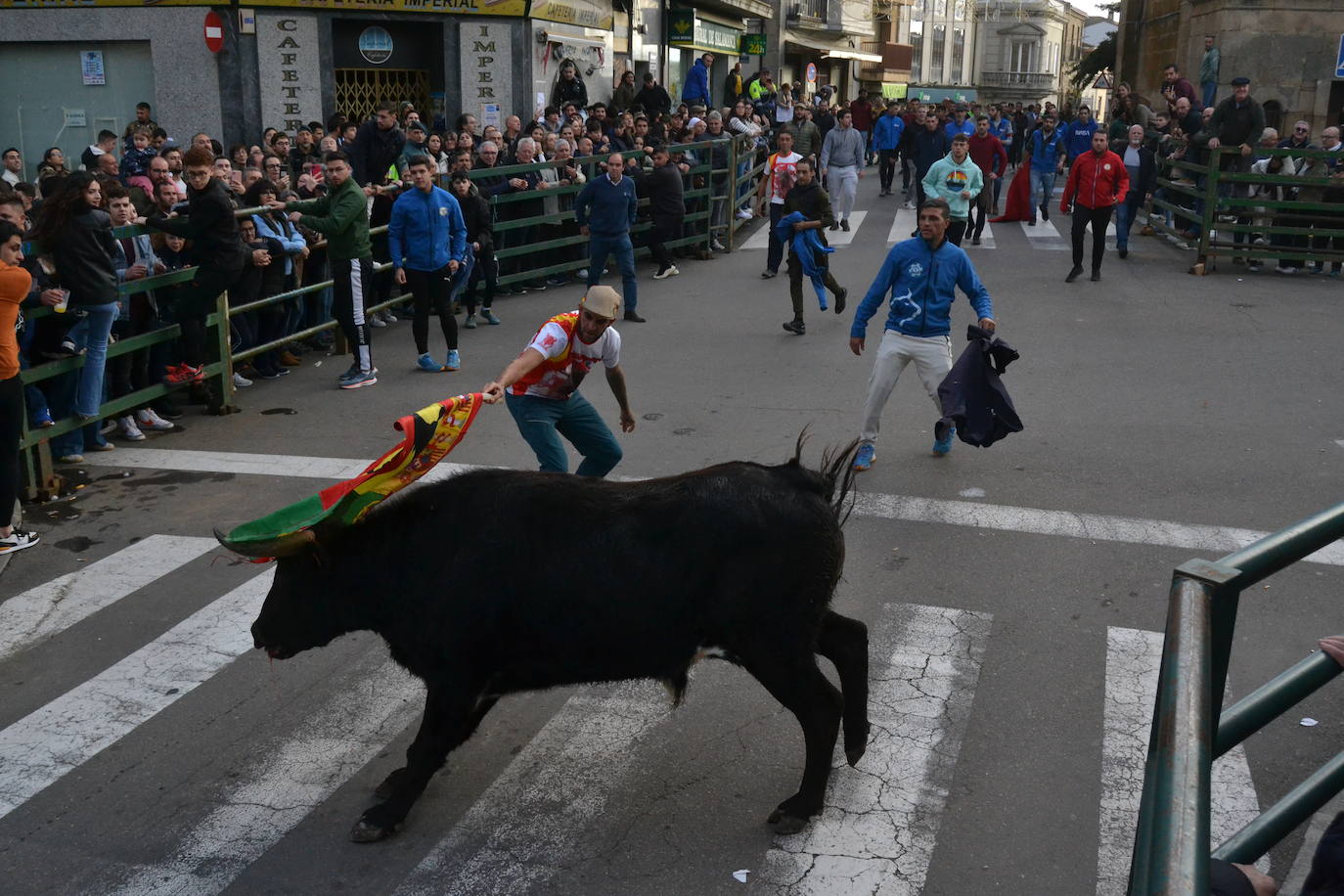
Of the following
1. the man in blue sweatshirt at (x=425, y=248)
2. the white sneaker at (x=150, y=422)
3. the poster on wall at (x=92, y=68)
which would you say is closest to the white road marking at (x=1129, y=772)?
the white sneaker at (x=150, y=422)

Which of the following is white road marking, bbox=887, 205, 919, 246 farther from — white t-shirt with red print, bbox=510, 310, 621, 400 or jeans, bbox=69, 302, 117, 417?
white t-shirt with red print, bbox=510, 310, 621, 400

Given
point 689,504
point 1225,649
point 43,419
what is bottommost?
point 43,419

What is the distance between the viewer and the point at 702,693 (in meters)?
5.73

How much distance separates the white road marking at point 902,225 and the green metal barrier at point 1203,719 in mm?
17374

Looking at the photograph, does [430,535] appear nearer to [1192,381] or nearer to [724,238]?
[1192,381]

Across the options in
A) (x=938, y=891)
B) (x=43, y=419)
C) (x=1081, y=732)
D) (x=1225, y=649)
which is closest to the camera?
(x=1225, y=649)

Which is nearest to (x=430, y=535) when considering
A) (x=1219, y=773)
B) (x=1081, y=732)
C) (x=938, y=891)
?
(x=938, y=891)

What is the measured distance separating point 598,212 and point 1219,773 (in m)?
10.7

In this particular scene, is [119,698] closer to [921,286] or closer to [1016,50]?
[921,286]

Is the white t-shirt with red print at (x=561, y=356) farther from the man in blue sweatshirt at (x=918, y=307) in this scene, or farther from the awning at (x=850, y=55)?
the awning at (x=850, y=55)

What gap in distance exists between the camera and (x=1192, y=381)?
1146 centimetres

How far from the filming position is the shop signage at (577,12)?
23.7m

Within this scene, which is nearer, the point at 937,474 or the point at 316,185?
the point at 937,474

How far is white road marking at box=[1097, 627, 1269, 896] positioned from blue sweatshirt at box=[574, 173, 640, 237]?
938cm
